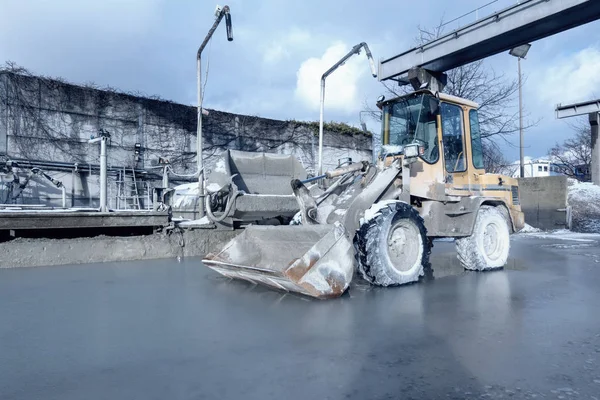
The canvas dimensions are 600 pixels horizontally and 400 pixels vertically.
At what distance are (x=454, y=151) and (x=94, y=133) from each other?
35.9ft

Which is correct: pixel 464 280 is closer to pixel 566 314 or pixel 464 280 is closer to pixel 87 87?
pixel 566 314

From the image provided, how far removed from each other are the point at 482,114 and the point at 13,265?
15.1 metres

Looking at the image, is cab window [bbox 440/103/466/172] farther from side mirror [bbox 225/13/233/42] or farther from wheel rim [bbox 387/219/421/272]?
side mirror [bbox 225/13/233/42]

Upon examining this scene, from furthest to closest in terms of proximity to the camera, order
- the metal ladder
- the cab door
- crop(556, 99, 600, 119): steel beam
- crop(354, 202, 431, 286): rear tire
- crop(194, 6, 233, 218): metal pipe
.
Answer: crop(556, 99, 600, 119): steel beam → the metal ladder → crop(194, 6, 233, 218): metal pipe → the cab door → crop(354, 202, 431, 286): rear tire

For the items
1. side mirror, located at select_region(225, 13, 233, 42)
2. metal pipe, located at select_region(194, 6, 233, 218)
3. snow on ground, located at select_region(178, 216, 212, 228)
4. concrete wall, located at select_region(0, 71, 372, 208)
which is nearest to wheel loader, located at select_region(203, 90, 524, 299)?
snow on ground, located at select_region(178, 216, 212, 228)

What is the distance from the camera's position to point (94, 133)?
1342 cm

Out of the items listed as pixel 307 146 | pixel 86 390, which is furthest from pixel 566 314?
pixel 307 146

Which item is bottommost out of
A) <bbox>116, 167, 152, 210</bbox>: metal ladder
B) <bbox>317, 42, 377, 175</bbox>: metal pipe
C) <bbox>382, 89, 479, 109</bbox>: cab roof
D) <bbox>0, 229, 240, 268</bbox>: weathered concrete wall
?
<bbox>0, 229, 240, 268</bbox>: weathered concrete wall

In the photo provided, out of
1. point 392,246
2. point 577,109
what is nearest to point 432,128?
point 392,246

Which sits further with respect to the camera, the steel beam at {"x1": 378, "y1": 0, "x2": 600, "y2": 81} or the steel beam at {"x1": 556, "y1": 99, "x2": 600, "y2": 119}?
the steel beam at {"x1": 556, "y1": 99, "x2": 600, "y2": 119}

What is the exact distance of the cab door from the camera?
251 inches

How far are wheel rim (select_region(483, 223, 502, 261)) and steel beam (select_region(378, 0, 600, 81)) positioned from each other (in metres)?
5.04

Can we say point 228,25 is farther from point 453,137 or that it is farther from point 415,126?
point 453,137

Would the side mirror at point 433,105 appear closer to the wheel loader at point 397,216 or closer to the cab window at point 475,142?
the wheel loader at point 397,216
